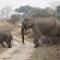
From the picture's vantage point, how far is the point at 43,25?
325cm

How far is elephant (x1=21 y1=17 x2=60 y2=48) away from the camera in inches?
119

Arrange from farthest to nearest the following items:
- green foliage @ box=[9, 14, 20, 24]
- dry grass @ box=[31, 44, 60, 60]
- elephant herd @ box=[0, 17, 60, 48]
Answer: green foliage @ box=[9, 14, 20, 24] < elephant herd @ box=[0, 17, 60, 48] < dry grass @ box=[31, 44, 60, 60]

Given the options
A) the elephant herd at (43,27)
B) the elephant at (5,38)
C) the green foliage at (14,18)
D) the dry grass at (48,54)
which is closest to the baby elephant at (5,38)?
the elephant at (5,38)

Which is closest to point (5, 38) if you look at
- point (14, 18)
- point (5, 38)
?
point (5, 38)

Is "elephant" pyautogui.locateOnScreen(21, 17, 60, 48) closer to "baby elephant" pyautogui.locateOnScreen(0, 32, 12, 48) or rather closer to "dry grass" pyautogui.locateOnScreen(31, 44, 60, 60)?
"baby elephant" pyautogui.locateOnScreen(0, 32, 12, 48)

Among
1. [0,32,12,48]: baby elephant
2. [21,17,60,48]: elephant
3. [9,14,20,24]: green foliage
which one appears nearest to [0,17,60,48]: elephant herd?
[21,17,60,48]: elephant

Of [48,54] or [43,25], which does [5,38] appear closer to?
[43,25]

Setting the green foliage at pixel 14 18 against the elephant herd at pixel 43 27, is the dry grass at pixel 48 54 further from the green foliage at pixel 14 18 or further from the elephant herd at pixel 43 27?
the green foliage at pixel 14 18

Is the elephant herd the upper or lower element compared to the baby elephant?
upper

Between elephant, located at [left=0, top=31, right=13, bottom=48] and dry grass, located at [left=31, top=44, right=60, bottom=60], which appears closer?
dry grass, located at [left=31, top=44, right=60, bottom=60]

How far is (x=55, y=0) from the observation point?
3744 millimetres

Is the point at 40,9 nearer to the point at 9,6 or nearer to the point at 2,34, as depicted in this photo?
the point at 2,34

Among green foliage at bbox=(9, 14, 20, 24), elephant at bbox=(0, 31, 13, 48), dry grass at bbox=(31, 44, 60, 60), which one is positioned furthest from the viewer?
green foliage at bbox=(9, 14, 20, 24)

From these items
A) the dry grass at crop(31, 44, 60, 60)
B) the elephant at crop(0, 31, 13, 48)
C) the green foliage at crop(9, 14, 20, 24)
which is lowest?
the elephant at crop(0, 31, 13, 48)
